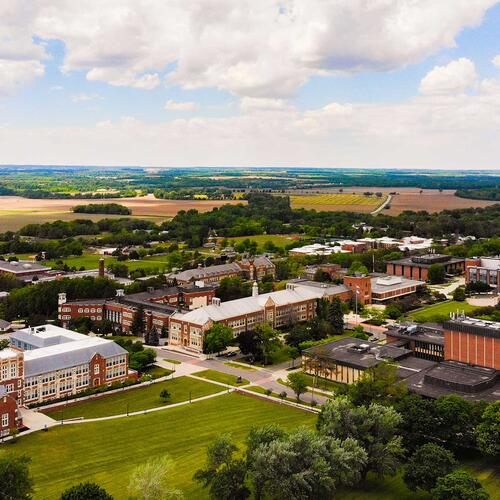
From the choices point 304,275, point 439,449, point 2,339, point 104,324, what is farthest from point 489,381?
point 304,275

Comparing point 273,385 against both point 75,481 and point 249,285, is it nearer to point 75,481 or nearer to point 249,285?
point 75,481

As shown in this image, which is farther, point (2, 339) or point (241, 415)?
point (2, 339)

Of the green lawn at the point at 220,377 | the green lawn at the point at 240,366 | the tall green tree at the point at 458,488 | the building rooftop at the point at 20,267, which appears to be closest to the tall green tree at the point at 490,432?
the tall green tree at the point at 458,488

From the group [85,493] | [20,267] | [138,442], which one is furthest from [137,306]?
[85,493]

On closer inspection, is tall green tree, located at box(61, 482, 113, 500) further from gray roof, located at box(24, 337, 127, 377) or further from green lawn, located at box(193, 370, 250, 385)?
green lawn, located at box(193, 370, 250, 385)

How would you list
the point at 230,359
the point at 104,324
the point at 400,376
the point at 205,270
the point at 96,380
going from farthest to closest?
the point at 205,270, the point at 104,324, the point at 230,359, the point at 96,380, the point at 400,376
